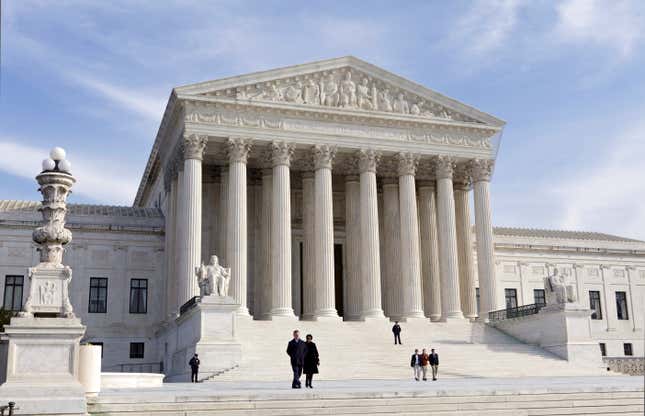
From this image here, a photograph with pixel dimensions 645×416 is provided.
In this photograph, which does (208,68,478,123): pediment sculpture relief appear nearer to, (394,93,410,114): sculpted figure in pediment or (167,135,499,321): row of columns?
(394,93,410,114): sculpted figure in pediment

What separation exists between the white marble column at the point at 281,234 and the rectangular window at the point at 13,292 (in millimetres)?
17587

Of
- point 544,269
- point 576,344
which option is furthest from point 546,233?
point 576,344

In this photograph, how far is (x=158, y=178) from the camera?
6159cm

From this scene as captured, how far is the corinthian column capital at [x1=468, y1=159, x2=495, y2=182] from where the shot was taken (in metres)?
51.2

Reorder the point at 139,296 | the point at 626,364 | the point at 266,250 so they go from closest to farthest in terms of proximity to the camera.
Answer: the point at 626,364 < the point at 266,250 < the point at 139,296

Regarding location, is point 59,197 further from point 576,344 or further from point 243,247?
point 576,344

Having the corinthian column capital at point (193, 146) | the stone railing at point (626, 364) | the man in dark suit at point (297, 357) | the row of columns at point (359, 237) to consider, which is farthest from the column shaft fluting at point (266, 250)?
the man in dark suit at point (297, 357)

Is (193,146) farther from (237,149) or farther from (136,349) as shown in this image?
(136,349)

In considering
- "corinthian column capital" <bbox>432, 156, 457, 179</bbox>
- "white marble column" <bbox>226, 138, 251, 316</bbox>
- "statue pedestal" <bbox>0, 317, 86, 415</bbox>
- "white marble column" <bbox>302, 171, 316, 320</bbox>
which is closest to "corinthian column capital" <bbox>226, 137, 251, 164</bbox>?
"white marble column" <bbox>226, 138, 251, 316</bbox>

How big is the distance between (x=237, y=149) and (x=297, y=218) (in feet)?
31.4

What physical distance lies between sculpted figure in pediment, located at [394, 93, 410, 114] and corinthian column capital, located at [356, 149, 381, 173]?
3514mm

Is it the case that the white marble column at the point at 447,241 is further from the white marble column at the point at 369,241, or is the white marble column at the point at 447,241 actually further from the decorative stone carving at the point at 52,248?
the decorative stone carving at the point at 52,248

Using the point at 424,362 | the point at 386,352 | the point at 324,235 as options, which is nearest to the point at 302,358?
the point at 424,362

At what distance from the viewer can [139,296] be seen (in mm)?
52844
